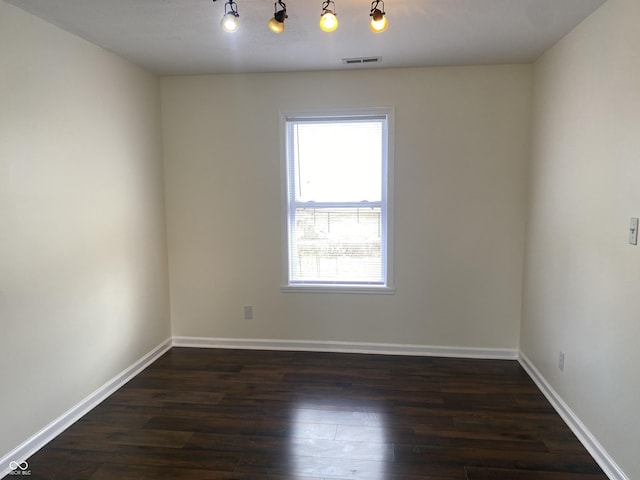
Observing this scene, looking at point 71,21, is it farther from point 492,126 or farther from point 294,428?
point 492,126

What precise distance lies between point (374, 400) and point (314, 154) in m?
2.09

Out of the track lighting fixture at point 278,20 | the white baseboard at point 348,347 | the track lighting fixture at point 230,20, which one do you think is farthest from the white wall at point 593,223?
the track lighting fixture at point 230,20

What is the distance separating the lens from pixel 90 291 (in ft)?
9.00

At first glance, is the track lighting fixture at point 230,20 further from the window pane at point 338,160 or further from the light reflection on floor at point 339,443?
the light reflection on floor at point 339,443

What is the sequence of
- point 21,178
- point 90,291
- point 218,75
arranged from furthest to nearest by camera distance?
1. point 218,75
2. point 90,291
3. point 21,178

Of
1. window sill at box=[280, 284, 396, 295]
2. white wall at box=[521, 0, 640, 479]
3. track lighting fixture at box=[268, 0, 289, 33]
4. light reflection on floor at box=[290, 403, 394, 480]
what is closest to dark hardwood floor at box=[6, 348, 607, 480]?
light reflection on floor at box=[290, 403, 394, 480]

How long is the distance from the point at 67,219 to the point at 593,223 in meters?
3.19

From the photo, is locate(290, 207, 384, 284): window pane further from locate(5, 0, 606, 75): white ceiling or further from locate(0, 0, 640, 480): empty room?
locate(5, 0, 606, 75): white ceiling

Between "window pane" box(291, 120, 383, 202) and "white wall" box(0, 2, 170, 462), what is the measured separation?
53.1 inches

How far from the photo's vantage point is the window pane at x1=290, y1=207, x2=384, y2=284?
3.57 meters

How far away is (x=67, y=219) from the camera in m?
2.52

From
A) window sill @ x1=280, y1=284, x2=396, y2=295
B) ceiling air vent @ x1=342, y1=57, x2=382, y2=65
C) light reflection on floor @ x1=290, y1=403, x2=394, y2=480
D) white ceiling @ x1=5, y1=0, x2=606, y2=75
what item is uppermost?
ceiling air vent @ x1=342, y1=57, x2=382, y2=65

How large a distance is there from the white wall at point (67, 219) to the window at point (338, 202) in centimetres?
128

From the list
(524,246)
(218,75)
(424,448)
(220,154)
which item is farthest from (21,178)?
(524,246)
